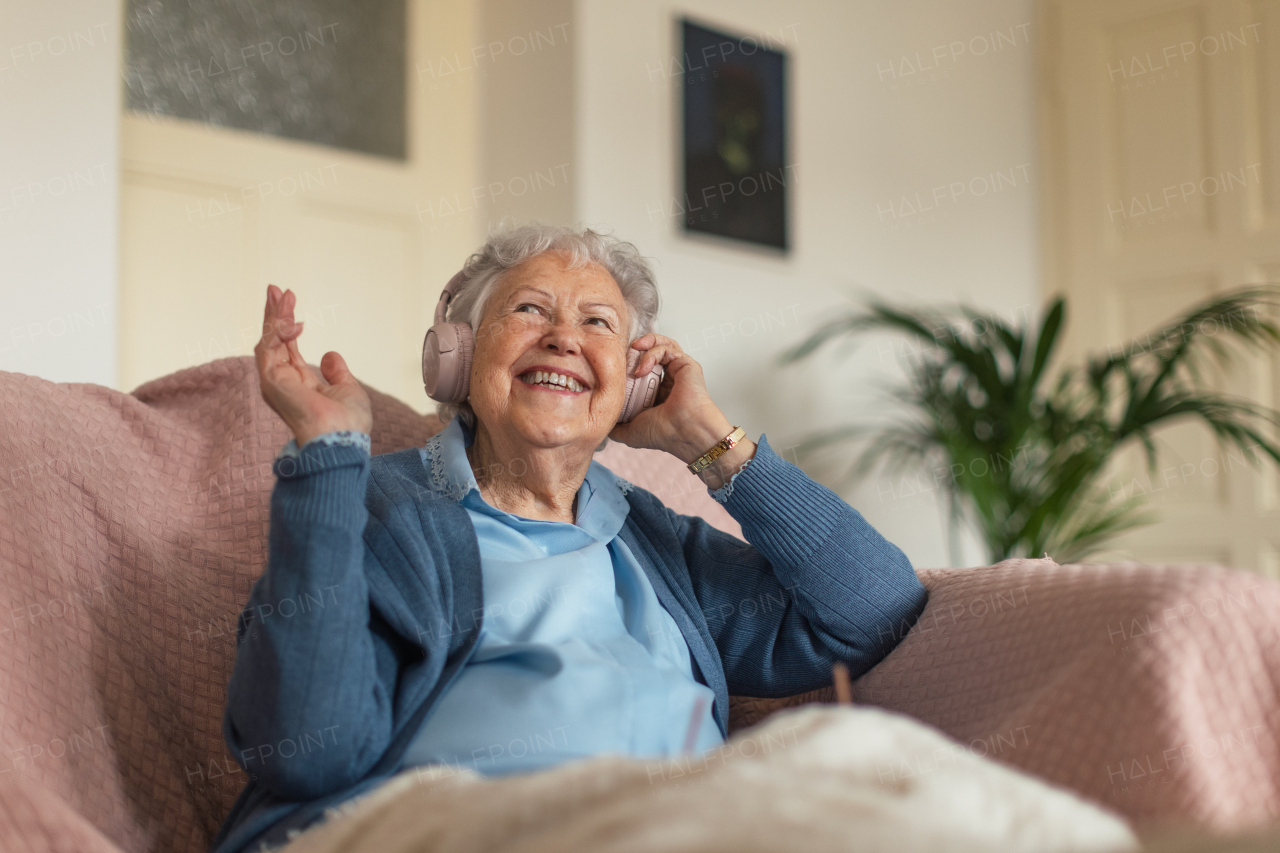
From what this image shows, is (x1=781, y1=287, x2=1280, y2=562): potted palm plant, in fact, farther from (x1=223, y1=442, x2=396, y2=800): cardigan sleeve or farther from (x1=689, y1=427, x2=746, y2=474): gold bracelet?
(x1=223, y1=442, x2=396, y2=800): cardigan sleeve

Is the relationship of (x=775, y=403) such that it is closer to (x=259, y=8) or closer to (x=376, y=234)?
(x=376, y=234)

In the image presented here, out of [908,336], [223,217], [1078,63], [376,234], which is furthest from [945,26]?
[223,217]

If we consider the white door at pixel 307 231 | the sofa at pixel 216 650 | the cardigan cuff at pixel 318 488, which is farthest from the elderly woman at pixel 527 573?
the white door at pixel 307 231

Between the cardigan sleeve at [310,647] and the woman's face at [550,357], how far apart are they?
11.7 inches

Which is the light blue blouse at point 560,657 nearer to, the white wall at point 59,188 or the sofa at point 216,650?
the sofa at point 216,650

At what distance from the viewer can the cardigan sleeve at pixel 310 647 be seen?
98cm

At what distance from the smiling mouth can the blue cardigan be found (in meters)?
0.17

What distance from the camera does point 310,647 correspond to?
987 mm

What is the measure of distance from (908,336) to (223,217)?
2122 mm

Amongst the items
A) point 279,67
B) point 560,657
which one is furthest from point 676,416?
point 279,67

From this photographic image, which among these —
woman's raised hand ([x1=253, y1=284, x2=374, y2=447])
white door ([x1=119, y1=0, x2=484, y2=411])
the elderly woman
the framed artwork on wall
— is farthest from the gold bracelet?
the framed artwork on wall

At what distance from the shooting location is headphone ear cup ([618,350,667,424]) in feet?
4.80

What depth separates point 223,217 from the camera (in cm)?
265

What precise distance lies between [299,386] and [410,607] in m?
0.26
